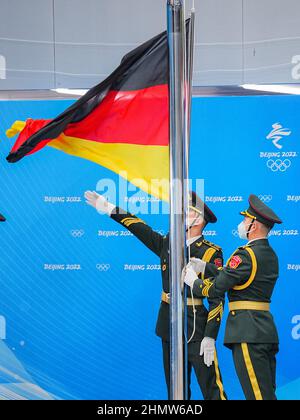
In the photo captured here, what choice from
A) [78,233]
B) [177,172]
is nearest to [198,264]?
[78,233]

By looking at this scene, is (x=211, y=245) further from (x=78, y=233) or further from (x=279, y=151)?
(x=78, y=233)

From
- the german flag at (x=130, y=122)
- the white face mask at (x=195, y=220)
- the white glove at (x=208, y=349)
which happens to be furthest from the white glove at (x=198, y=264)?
the german flag at (x=130, y=122)

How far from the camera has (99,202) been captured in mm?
4680

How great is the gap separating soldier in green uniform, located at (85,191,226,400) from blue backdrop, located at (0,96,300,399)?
0.07 m

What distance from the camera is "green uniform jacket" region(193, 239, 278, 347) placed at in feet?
14.6

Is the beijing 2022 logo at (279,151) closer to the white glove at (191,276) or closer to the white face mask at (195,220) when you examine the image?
the white face mask at (195,220)

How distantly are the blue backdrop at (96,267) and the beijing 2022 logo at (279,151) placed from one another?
0.11ft

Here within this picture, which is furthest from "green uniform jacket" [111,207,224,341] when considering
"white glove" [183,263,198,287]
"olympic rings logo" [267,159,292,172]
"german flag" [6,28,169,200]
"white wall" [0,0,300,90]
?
"german flag" [6,28,169,200]

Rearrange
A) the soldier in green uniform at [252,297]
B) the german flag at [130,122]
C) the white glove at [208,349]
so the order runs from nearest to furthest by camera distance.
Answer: the german flag at [130,122] < the soldier in green uniform at [252,297] < the white glove at [208,349]

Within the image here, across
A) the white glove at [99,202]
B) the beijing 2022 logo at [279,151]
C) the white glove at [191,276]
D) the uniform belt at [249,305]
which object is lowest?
the uniform belt at [249,305]

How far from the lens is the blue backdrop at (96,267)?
4.68 meters

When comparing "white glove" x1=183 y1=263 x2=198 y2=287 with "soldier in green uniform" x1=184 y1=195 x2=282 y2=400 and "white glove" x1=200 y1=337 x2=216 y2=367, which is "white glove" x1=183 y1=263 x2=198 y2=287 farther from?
"white glove" x1=200 y1=337 x2=216 y2=367

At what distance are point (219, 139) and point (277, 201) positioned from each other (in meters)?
0.55

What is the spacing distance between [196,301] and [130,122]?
5.11 ft
